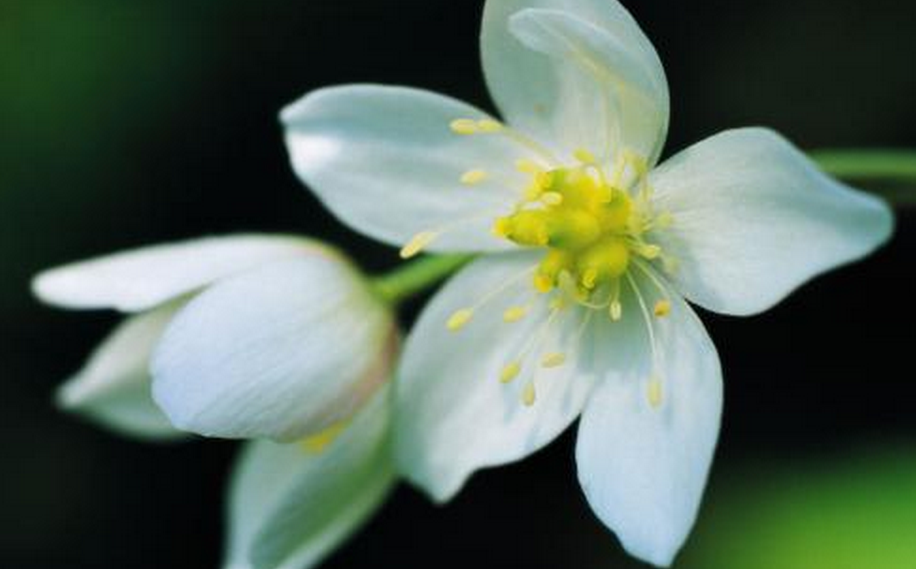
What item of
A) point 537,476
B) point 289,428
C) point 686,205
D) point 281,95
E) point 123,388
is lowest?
point 537,476

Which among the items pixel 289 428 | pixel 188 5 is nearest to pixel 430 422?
pixel 289 428

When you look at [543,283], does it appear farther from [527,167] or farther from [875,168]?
[875,168]

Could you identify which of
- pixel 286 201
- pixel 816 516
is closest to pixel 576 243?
pixel 816 516

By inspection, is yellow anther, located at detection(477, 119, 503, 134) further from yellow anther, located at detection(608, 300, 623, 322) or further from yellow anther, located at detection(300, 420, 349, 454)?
yellow anther, located at detection(300, 420, 349, 454)

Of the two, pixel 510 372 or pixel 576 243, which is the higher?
pixel 576 243

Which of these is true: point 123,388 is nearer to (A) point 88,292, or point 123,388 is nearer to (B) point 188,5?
(A) point 88,292

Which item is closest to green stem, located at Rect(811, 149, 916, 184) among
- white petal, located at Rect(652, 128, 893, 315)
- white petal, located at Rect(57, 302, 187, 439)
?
white petal, located at Rect(652, 128, 893, 315)
